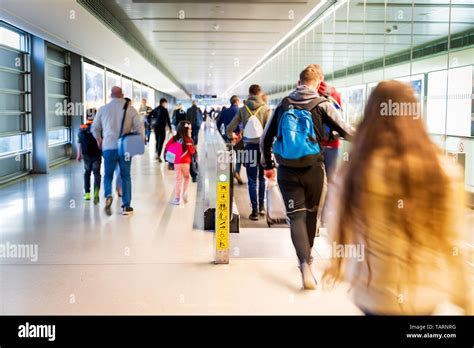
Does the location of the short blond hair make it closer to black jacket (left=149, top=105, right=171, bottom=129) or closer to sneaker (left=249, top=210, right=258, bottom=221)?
sneaker (left=249, top=210, right=258, bottom=221)

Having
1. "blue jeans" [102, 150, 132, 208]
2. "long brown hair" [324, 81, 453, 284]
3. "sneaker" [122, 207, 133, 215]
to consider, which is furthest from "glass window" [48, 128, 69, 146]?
"long brown hair" [324, 81, 453, 284]

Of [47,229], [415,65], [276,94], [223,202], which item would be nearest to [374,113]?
[223,202]

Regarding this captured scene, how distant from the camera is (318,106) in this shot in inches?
197

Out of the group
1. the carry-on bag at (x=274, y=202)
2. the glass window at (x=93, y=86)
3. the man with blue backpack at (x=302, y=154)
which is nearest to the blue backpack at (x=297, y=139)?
the man with blue backpack at (x=302, y=154)

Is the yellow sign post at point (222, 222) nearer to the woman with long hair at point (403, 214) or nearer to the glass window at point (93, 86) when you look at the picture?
the woman with long hair at point (403, 214)

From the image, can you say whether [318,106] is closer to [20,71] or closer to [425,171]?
[425,171]

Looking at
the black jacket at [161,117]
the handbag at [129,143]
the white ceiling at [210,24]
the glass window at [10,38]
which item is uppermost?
the white ceiling at [210,24]

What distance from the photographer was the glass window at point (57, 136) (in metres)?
16.2

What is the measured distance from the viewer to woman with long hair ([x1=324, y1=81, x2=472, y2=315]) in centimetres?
220

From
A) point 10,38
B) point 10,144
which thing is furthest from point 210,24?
point 10,144

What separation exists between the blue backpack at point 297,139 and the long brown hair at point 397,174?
246cm

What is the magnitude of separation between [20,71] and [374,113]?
12.6 meters

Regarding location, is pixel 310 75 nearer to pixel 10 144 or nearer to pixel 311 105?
pixel 311 105
